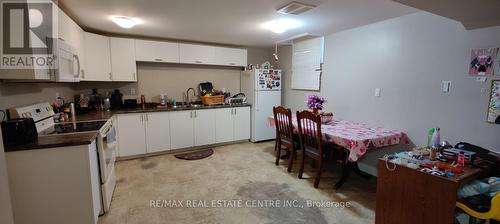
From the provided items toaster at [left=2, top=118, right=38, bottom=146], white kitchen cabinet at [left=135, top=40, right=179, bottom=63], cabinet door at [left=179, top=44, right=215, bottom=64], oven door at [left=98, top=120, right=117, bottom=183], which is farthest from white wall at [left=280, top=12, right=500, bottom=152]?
toaster at [left=2, top=118, right=38, bottom=146]

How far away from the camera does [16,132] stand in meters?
1.70

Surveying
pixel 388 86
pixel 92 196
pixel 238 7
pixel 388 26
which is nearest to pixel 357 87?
pixel 388 86

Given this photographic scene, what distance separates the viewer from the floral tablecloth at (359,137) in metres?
2.42

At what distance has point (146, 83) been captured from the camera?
4281 millimetres

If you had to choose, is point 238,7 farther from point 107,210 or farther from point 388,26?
point 107,210

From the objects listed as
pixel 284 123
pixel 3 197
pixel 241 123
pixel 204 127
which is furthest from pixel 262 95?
pixel 3 197

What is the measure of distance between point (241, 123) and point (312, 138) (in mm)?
2081

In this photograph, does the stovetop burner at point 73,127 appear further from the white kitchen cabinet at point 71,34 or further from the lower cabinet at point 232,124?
the lower cabinet at point 232,124

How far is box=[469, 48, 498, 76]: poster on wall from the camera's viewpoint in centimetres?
210

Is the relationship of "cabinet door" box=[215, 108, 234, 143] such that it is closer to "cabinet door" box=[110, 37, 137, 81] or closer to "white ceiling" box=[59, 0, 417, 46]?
"white ceiling" box=[59, 0, 417, 46]

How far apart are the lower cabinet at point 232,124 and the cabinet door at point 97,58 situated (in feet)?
6.46

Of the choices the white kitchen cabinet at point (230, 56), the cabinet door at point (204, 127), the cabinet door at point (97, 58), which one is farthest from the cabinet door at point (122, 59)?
the white kitchen cabinet at point (230, 56)

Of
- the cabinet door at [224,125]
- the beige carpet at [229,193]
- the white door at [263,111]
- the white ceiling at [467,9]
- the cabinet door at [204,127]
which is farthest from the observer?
the white door at [263,111]

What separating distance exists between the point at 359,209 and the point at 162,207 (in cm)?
203
